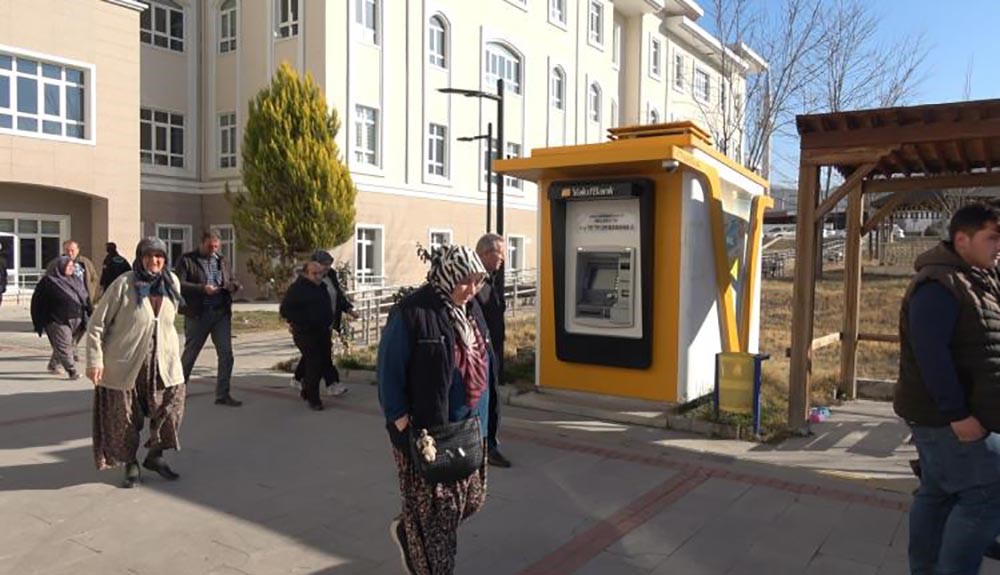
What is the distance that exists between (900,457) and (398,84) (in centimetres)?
2166

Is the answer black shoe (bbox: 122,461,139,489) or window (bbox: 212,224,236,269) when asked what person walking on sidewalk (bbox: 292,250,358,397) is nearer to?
black shoe (bbox: 122,461,139,489)

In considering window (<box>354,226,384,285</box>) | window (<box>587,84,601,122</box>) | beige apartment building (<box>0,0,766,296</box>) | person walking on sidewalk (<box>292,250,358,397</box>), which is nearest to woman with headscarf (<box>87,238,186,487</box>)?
person walking on sidewalk (<box>292,250,358,397</box>)

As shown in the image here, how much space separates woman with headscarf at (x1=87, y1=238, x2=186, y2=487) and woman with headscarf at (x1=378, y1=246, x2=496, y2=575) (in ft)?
8.54

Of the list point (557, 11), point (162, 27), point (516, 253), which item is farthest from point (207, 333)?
point (557, 11)

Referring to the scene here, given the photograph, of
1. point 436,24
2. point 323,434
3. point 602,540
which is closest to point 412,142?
point 436,24

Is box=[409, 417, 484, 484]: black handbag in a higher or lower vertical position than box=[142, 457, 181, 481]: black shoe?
higher

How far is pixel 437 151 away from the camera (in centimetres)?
2739

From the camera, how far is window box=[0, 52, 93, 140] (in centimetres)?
1958

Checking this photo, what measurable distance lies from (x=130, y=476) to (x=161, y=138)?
2235cm

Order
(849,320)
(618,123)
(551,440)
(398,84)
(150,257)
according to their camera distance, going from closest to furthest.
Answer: (150,257) → (551,440) → (849,320) → (398,84) → (618,123)

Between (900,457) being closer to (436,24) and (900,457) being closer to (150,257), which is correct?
(150,257)

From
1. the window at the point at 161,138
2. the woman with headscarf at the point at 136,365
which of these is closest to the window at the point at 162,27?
the window at the point at 161,138

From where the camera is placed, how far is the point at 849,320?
341 inches

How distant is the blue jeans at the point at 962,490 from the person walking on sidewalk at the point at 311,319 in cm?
570
